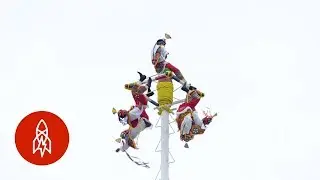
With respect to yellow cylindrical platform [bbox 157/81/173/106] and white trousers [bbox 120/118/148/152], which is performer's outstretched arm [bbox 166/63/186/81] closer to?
yellow cylindrical platform [bbox 157/81/173/106]

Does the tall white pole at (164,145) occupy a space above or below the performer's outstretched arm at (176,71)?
below

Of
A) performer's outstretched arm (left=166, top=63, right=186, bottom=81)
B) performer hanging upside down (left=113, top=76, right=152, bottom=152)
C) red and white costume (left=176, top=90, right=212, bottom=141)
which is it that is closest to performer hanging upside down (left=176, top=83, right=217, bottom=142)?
red and white costume (left=176, top=90, right=212, bottom=141)

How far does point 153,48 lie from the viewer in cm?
2698

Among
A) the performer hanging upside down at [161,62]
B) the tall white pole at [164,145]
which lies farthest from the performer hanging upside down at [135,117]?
the tall white pole at [164,145]

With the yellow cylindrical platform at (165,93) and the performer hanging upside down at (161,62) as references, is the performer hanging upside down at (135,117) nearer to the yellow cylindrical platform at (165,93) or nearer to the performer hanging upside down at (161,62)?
the yellow cylindrical platform at (165,93)

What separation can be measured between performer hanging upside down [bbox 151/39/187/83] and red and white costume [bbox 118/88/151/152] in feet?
4.37

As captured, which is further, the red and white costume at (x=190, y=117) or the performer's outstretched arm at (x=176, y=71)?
the performer's outstretched arm at (x=176, y=71)

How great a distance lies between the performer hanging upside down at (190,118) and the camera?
85.4 feet

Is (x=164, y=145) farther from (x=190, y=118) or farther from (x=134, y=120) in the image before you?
(x=134, y=120)

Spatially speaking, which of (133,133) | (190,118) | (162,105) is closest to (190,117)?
(190,118)

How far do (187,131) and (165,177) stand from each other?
2477mm

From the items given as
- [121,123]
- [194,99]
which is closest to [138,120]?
[121,123]

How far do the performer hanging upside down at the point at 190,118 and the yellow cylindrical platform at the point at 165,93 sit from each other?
814 mm

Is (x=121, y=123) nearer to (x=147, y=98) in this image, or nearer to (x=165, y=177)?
(x=147, y=98)
